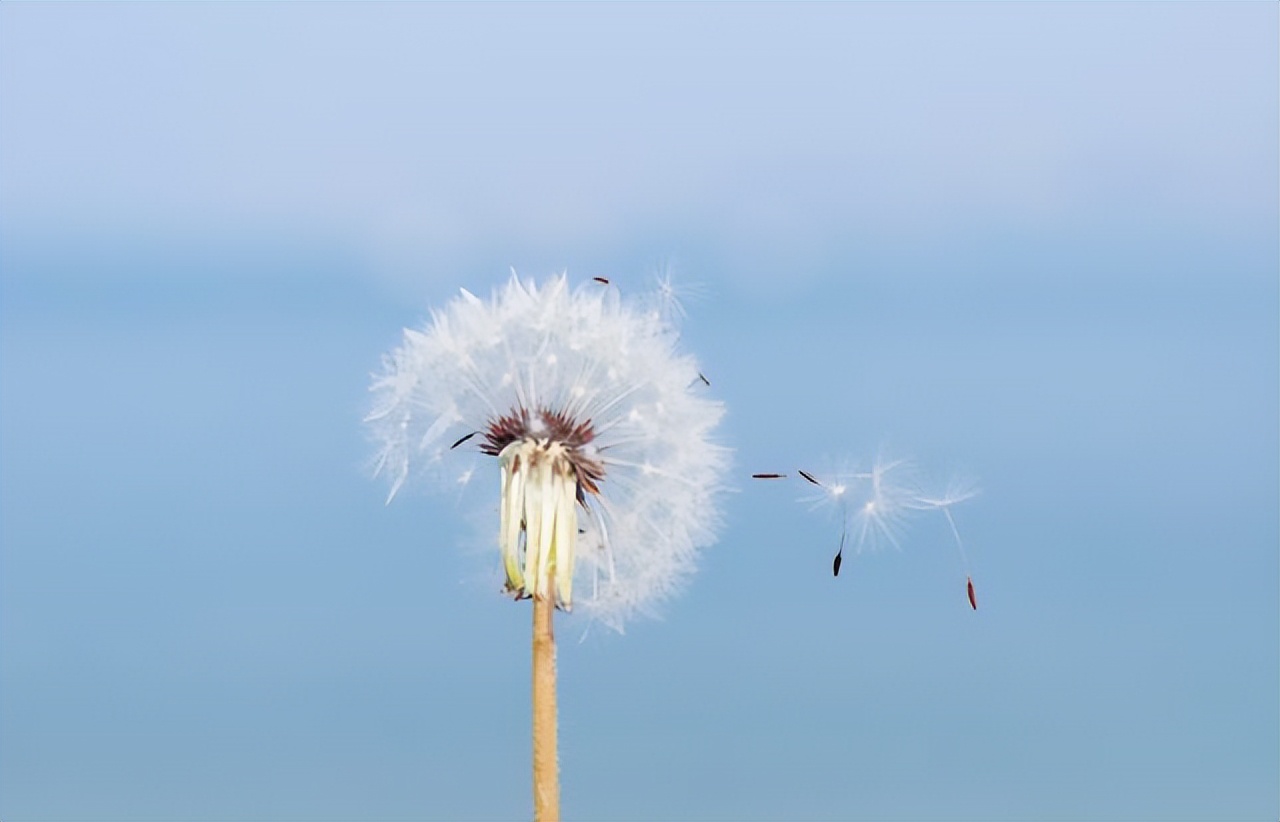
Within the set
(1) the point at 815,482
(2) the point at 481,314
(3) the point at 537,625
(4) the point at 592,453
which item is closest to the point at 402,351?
(2) the point at 481,314

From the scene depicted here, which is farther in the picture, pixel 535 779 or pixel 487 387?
pixel 487 387

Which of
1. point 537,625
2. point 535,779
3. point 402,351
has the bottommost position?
point 535,779

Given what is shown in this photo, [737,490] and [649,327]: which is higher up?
[649,327]

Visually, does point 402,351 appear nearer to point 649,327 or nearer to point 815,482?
point 649,327

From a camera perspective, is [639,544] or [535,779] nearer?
[535,779]

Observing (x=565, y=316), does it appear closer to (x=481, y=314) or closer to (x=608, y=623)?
(x=481, y=314)

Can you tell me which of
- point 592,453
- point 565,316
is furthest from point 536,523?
point 565,316
